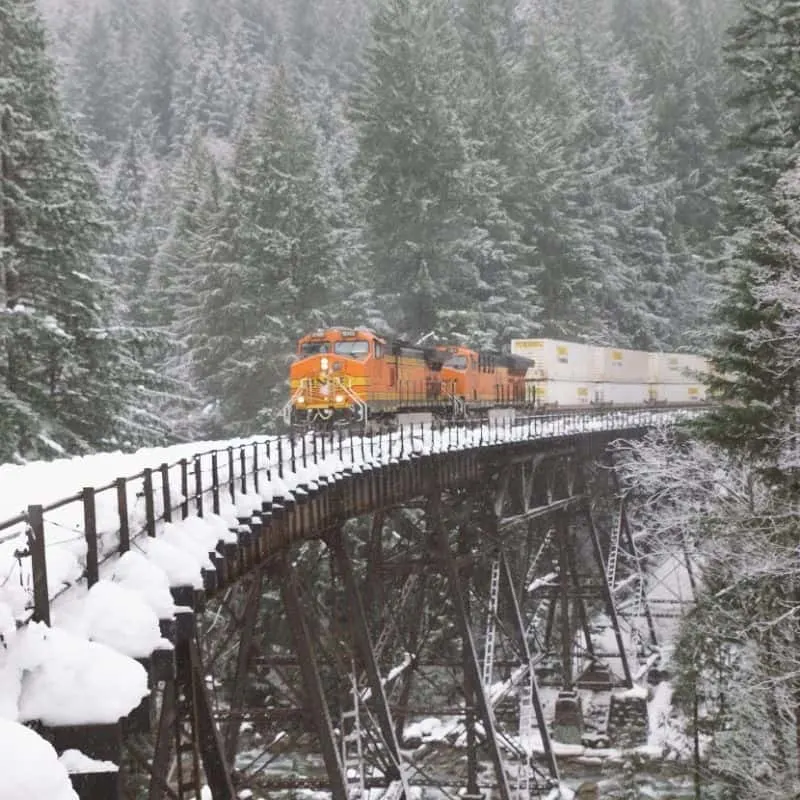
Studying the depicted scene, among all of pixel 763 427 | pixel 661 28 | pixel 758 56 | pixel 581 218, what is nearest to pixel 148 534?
pixel 763 427

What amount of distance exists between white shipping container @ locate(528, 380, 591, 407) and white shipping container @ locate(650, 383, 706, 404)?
11672 mm

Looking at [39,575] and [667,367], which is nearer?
[39,575]

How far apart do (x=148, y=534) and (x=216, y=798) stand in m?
3.00

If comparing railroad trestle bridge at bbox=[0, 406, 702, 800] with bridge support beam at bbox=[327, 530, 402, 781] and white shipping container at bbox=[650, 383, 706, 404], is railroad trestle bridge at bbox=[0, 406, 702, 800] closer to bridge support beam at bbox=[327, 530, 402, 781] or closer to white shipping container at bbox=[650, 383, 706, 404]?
bridge support beam at bbox=[327, 530, 402, 781]

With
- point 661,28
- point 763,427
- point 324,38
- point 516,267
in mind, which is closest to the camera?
point 763,427

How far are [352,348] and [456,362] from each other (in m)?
7.23

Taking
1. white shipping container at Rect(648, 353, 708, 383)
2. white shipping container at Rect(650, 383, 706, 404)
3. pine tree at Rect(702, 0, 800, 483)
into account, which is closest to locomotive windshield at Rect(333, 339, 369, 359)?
pine tree at Rect(702, 0, 800, 483)

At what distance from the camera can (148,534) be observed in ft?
29.5

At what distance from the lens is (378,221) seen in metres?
53.0

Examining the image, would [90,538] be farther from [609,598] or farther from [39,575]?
[609,598]

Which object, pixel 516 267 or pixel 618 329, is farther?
pixel 618 329

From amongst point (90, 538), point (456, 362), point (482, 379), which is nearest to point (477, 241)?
point (482, 379)

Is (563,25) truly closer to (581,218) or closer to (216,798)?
(581,218)

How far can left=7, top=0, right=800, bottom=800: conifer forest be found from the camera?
21.0 m
